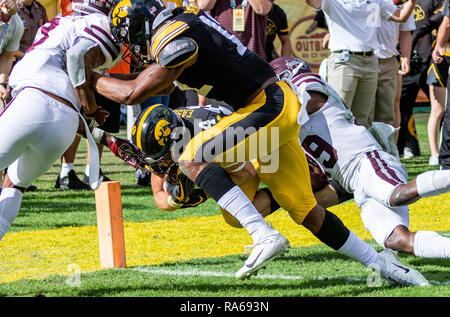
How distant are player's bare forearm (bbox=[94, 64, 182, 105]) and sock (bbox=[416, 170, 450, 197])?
4.48 feet

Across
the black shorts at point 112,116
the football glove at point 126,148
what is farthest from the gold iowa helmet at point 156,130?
the black shorts at point 112,116

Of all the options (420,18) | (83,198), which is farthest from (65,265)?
(420,18)

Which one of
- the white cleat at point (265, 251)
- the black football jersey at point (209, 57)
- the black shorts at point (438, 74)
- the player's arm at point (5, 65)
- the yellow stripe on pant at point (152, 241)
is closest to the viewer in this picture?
the white cleat at point (265, 251)

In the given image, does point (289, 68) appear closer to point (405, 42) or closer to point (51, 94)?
point (51, 94)

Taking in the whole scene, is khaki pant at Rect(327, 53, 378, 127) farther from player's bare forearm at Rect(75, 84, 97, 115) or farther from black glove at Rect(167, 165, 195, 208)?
player's bare forearm at Rect(75, 84, 97, 115)

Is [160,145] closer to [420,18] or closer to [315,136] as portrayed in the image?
[315,136]

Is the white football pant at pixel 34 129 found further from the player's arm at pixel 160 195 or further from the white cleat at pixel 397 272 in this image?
the white cleat at pixel 397 272

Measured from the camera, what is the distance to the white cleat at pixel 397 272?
3.78 m

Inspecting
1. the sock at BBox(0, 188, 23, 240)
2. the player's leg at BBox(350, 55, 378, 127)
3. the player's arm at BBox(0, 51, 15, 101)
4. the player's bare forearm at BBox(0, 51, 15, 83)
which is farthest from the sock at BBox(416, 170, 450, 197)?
the player's bare forearm at BBox(0, 51, 15, 83)

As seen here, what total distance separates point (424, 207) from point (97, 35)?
3694 millimetres

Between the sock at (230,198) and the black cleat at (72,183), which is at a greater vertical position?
the sock at (230,198)

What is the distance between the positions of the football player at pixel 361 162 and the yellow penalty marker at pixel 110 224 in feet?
3.81

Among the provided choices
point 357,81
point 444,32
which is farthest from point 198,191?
point 444,32
